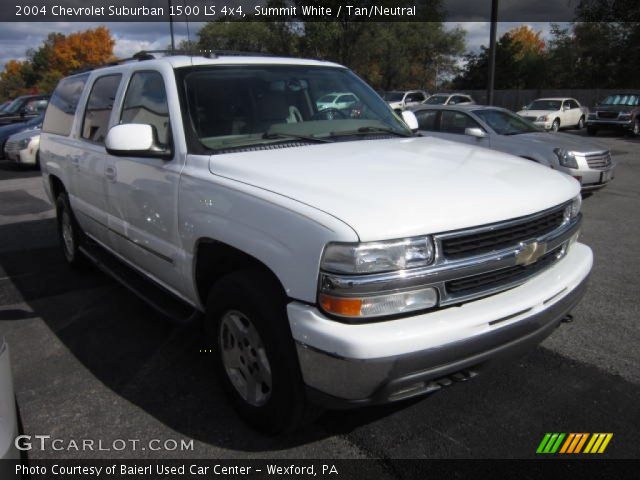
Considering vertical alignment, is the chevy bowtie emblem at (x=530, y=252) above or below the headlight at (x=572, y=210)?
below

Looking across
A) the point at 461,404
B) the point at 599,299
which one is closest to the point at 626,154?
the point at 599,299

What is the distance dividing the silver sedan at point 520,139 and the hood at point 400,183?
6.00m

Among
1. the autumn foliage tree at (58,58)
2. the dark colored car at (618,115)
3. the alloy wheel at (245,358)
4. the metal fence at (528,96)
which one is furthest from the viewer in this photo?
the autumn foliage tree at (58,58)

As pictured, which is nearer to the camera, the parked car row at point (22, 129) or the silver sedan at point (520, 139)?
the silver sedan at point (520, 139)

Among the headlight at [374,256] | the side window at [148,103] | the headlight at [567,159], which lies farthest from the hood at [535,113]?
the headlight at [374,256]

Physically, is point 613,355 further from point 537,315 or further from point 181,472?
point 181,472

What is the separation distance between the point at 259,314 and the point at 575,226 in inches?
73.7

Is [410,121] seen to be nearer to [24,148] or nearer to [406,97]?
[24,148]

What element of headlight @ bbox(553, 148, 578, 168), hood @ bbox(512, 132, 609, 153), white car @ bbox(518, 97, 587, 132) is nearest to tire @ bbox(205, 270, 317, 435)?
headlight @ bbox(553, 148, 578, 168)

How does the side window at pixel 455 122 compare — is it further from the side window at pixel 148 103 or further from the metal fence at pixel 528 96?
the metal fence at pixel 528 96

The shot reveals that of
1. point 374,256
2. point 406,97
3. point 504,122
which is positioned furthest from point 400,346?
point 406,97

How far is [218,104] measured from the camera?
3283 millimetres

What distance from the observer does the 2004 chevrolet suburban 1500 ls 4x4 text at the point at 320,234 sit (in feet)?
7.13

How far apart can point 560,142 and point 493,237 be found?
7656mm
